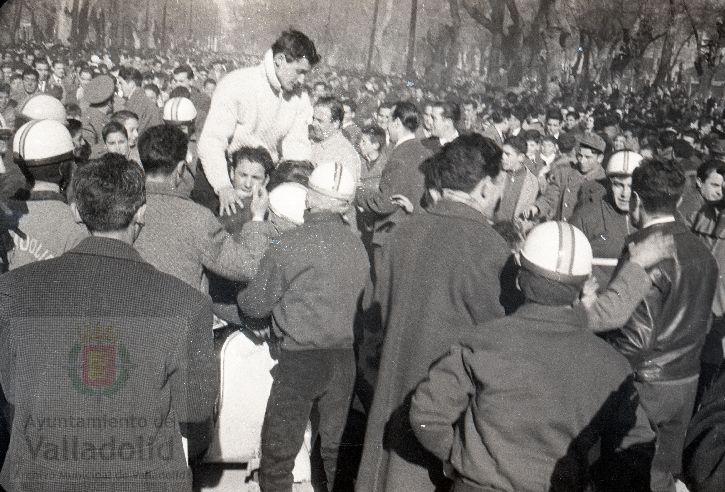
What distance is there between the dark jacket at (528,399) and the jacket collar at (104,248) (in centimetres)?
90

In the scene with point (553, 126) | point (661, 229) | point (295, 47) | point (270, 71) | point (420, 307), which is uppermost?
point (295, 47)

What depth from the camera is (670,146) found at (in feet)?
21.6

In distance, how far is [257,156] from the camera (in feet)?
12.2

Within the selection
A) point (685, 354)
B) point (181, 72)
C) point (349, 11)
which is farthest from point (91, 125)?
point (685, 354)

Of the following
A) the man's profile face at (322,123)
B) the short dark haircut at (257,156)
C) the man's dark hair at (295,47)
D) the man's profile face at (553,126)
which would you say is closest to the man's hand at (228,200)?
the short dark haircut at (257,156)

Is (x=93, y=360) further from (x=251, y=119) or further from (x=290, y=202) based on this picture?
(x=251, y=119)

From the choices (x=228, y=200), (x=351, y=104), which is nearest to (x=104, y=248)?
(x=228, y=200)

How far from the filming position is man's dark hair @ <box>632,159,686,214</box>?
103 inches

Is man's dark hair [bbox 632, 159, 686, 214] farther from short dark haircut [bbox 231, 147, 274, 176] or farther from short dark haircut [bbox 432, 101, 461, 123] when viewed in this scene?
short dark haircut [bbox 432, 101, 461, 123]

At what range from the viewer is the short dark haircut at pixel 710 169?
157 inches

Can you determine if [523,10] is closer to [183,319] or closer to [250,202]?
[250,202]

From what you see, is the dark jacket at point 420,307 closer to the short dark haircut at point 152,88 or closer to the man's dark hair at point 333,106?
the man's dark hair at point 333,106

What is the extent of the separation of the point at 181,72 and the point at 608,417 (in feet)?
17.4

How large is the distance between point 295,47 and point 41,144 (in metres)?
1.35
